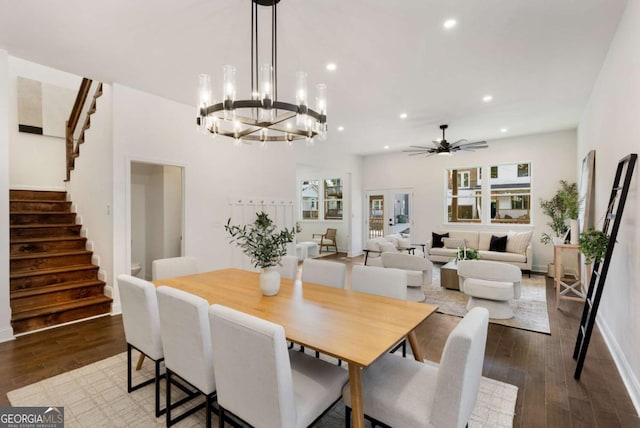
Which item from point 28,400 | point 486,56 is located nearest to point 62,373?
point 28,400

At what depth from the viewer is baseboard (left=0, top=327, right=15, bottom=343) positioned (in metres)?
3.25

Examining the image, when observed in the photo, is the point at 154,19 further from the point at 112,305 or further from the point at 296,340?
the point at 112,305

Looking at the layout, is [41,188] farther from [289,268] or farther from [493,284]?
[493,284]

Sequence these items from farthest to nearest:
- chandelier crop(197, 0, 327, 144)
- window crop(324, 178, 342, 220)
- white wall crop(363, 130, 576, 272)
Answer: window crop(324, 178, 342, 220) → white wall crop(363, 130, 576, 272) → chandelier crop(197, 0, 327, 144)

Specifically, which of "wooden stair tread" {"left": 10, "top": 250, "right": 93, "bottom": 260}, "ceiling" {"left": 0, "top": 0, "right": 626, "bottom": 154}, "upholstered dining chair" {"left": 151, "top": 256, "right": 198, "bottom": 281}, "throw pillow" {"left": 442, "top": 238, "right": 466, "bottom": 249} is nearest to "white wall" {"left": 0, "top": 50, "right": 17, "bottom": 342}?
"ceiling" {"left": 0, "top": 0, "right": 626, "bottom": 154}

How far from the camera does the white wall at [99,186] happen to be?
4094 millimetres

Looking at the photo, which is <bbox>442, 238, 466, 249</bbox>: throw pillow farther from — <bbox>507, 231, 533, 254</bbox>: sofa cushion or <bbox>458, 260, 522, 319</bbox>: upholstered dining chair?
<bbox>458, 260, 522, 319</bbox>: upholstered dining chair

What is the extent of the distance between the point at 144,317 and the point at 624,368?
3734 millimetres

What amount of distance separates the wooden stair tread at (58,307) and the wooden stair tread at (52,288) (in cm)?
19

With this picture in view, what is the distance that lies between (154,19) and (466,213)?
7.71 m

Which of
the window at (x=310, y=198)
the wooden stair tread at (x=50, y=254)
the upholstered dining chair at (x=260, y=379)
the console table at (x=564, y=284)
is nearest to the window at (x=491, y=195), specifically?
the console table at (x=564, y=284)

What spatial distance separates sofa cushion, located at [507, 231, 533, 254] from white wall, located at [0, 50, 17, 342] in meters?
8.22

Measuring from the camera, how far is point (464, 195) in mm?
8094

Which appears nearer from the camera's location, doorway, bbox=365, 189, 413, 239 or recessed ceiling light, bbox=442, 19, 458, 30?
recessed ceiling light, bbox=442, 19, 458, 30
